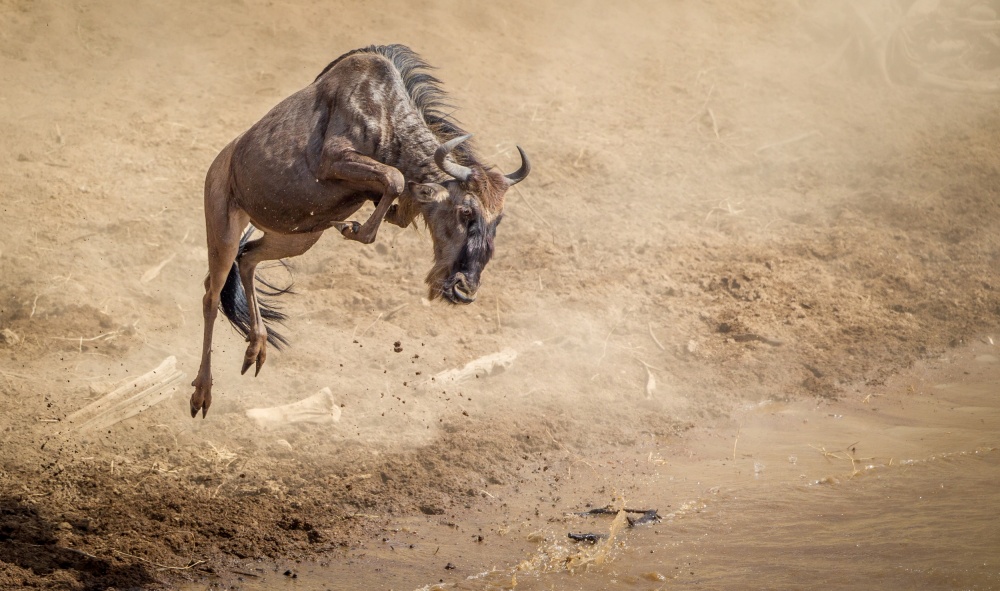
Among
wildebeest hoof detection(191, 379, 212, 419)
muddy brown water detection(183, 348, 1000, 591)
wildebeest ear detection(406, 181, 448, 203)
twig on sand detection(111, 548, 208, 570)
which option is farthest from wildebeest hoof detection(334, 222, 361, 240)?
twig on sand detection(111, 548, 208, 570)

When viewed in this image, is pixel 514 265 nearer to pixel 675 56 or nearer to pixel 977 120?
pixel 675 56

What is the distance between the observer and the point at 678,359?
25.9ft

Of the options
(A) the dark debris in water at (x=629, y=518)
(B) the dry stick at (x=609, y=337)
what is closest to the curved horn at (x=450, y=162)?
(A) the dark debris in water at (x=629, y=518)

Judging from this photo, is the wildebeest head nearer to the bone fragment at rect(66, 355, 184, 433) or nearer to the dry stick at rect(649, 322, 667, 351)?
the bone fragment at rect(66, 355, 184, 433)

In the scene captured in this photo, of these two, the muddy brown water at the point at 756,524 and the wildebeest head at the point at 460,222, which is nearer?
the wildebeest head at the point at 460,222

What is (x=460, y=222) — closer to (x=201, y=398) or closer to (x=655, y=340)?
(x=201, y=398)

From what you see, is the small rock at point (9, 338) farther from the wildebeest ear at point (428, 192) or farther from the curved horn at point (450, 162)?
the curved horn at point (450, 162)

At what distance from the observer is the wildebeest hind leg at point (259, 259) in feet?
19.5

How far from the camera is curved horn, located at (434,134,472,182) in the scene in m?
4.77

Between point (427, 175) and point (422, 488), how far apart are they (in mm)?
2120

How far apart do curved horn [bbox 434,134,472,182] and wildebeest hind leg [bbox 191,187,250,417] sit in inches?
58.2

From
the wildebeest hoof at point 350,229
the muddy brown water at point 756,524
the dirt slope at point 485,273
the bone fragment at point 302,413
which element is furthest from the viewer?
the bone fragment at point 302,413

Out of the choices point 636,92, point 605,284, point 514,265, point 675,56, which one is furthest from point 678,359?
point 675,56

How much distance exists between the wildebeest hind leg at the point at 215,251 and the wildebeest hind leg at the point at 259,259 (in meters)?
0.23
